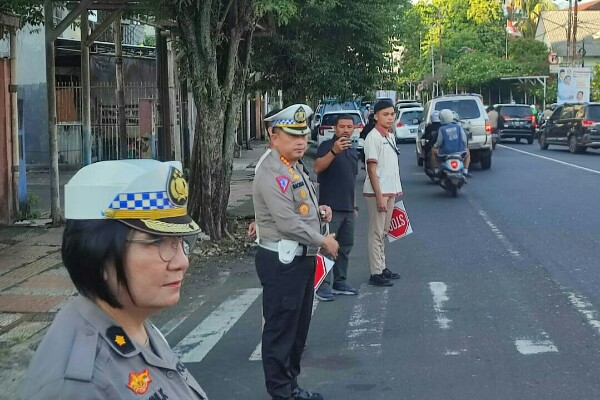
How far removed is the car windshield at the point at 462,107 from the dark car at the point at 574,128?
6.55m

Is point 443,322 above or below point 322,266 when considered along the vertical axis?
below

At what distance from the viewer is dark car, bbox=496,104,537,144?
35125 mm

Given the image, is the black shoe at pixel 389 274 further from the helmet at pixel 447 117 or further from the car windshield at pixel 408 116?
the car windshield at pixel 408 116

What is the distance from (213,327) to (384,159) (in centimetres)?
256

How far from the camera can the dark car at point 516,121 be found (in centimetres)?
3512

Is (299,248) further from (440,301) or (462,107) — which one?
(462,107)

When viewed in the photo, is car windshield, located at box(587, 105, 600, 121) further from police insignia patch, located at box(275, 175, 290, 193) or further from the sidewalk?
police insignia patch, located at box(275, 175, 290, 193)

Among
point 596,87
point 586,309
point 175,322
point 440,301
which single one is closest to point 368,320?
point 440,301

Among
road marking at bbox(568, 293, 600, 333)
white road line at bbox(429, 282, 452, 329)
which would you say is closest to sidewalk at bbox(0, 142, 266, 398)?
white road line at bbox(429, 282, 452, 329)

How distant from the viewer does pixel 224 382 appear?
5.73 m

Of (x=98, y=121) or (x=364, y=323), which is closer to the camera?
(x=364, y=323)

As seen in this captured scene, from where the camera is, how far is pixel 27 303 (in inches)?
320

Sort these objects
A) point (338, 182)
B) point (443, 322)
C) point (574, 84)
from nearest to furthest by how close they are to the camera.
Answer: point (443, 322) < point (338, 182) < point (574, 84)

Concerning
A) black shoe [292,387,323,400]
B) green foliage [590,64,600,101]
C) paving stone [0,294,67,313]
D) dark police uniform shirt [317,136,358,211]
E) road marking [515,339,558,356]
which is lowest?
paving stone [0,294,67,313]
